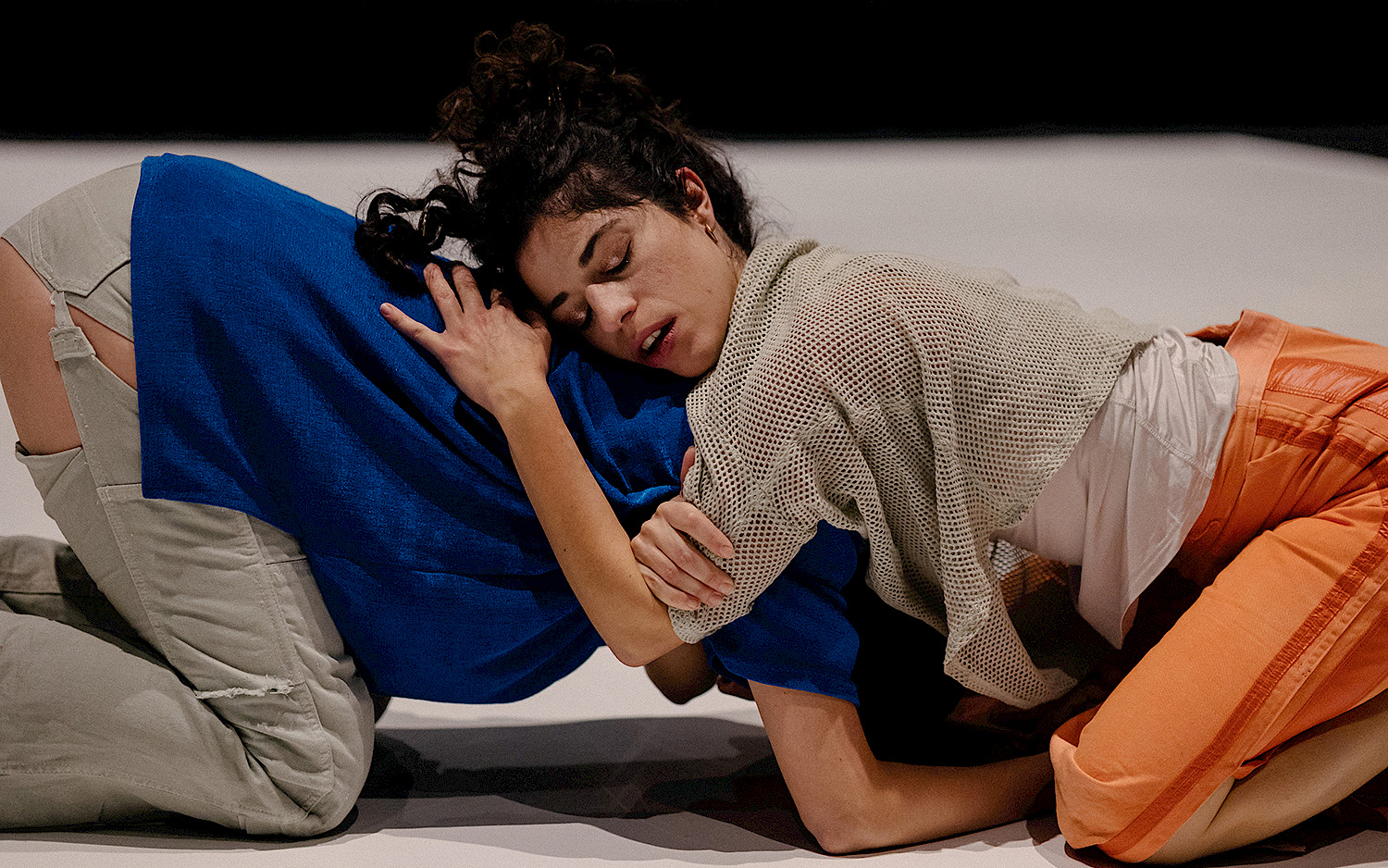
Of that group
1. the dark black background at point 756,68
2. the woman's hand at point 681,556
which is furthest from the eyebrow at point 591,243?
the dark black background at point 756,68

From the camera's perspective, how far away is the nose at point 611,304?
4.30ft

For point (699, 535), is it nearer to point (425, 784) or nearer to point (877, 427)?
point (877, 427)

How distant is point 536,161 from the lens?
1.37 meters

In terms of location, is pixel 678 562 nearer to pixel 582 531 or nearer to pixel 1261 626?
pixel 582 531

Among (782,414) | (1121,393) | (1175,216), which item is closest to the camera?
(782,414)

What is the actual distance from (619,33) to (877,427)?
3.71m

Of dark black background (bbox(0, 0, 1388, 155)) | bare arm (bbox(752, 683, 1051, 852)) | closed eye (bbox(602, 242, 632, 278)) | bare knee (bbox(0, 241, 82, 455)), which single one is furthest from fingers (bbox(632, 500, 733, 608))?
dark black background (bbox(0, 0, 1388, 155))

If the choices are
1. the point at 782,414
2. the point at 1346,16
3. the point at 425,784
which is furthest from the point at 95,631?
the point at 1346,16

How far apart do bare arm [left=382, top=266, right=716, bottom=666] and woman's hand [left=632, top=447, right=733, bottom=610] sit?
18 millimetres

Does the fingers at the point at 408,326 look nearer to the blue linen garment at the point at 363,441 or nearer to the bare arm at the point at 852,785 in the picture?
the blue linen garment at the point at 363,441

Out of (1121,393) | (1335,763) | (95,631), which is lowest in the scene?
(1335,763)

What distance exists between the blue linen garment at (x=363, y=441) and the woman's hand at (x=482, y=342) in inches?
0.9

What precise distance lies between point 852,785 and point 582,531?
420 millimetres

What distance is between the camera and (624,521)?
1.32 metres
